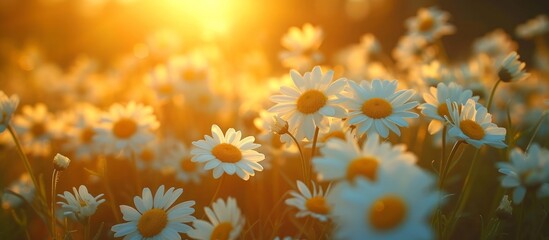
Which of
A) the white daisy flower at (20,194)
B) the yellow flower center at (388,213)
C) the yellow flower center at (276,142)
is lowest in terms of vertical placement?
the white daisy flower at (20,194)

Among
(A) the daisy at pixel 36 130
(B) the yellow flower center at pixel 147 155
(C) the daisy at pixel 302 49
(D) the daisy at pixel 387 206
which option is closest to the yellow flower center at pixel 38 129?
(A) the daisy at pixel 36 130

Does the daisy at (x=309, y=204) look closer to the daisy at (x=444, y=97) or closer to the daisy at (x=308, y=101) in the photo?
the daisy at (x=308, y=101)

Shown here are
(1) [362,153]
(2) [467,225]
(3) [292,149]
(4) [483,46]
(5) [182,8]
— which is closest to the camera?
(1) [362,153]

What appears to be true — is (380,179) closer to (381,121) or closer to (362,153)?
(362,153)

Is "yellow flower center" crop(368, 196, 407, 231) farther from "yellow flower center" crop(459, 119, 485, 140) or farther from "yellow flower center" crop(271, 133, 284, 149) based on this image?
"yellow flower center" crop(271, 133, 284, 149)

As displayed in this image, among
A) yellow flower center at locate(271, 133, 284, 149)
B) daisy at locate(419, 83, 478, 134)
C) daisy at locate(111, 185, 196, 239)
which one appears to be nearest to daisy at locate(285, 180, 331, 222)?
daisy at locate(111, 185, 196, 239)

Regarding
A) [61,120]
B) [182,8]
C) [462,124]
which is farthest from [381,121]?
[182,8]

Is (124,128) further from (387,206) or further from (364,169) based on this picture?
(387,206)
